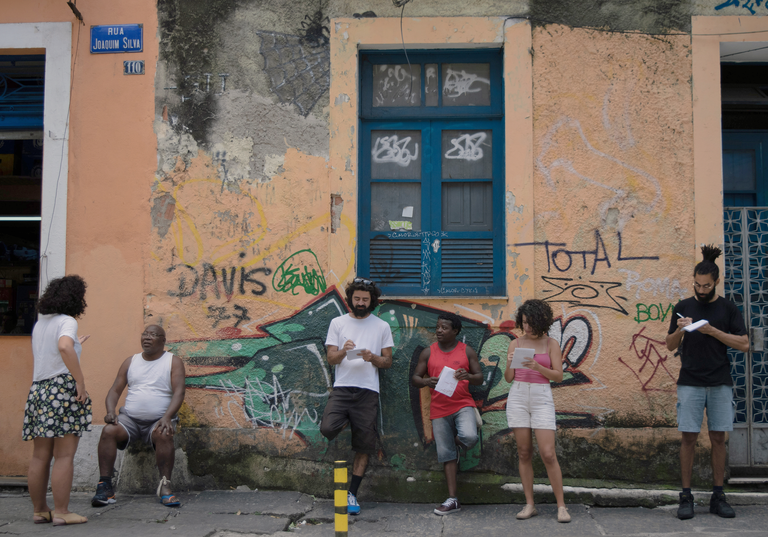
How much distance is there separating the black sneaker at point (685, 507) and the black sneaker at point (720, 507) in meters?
0.20

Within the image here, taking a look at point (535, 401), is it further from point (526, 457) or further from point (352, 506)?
point (352, 506)

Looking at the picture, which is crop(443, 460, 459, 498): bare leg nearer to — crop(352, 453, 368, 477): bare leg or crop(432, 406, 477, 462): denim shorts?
crop(432, 406, 477, 462): denim shorts

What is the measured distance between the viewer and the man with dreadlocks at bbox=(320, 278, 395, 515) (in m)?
4.89

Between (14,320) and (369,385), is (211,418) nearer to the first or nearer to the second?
(369,385)

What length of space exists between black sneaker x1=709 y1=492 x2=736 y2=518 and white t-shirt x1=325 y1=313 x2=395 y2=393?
2748 millimetres

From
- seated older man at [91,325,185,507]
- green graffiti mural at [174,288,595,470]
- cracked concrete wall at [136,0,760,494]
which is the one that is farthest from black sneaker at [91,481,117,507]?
green graffiti mural at [174,288,595,470]

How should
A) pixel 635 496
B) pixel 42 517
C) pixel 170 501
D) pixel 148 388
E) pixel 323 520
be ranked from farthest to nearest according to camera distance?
pixel 148 388
pixel 635 496
pixel 170 501
pixel 323 520
pixel 42 517

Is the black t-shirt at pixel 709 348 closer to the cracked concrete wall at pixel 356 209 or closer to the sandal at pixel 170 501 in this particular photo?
the cracked concrete wall at pixel 356 209

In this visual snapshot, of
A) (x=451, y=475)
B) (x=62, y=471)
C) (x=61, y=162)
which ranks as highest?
(x=61, y=162)

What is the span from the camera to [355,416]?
4.94 meters

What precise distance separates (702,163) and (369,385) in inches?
137

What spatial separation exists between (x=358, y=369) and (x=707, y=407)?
Answer: 2.74 meters

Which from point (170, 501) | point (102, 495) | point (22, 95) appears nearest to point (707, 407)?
point (170, 501)

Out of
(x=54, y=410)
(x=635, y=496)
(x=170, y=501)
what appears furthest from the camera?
(x=635, y=496)
